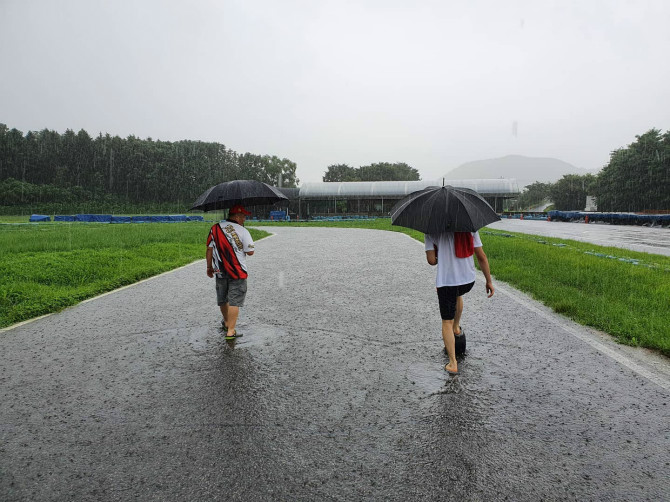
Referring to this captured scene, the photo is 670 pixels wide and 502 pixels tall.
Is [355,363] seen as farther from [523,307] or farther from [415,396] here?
[523,307]

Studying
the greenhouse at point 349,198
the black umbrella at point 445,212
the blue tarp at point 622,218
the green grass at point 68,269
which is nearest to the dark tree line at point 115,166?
the greenhouse at point 349,198

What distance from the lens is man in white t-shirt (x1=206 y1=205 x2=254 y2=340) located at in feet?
16.3

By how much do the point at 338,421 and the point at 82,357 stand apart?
292cm

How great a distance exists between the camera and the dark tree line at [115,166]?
3088 inches

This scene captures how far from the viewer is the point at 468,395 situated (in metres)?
3.46

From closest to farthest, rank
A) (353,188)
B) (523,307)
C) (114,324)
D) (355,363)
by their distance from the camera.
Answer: (355,363), (114,324), (523,307), (353,188)

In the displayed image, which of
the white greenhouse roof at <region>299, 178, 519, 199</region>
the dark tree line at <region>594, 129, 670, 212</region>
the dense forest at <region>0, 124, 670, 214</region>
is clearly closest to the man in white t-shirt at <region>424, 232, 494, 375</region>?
the white greenhouse roof at <region>299, 178, 519, 199</region>

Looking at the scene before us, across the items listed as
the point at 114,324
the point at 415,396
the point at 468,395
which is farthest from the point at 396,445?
the point at 114,324

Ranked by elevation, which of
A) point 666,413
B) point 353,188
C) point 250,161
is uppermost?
point 250,161

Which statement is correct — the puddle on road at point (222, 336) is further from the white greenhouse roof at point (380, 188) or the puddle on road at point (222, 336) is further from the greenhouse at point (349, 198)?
the white greenhouse roof at point (380, 188)

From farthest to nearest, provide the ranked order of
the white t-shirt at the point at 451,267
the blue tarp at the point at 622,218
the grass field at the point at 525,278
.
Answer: the blue tarp at the point at 622,218, the grass field at the point at 525,278, the white t-shirt at the point at 451,267

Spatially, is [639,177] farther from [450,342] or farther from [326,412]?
[326,412]

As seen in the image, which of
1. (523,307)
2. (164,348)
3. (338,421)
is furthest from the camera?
(523,307)

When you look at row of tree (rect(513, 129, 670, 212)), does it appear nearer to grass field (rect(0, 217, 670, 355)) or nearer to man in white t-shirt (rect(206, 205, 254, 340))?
grass field (rect(0, 217, 670, 355))
